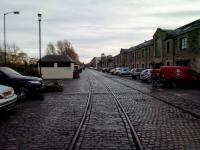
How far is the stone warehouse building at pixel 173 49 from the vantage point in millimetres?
35625

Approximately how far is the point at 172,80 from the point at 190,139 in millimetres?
19344

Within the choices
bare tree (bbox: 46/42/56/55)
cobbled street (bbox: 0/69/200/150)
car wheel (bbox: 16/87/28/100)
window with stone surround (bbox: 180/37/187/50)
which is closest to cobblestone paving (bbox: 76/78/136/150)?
cobbled street (bbox: 0/69/200/150)

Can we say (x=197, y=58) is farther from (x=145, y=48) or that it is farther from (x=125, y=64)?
(x=125, y=64)

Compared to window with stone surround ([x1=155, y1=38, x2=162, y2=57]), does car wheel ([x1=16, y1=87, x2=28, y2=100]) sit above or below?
below

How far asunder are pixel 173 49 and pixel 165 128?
34970 millimetres

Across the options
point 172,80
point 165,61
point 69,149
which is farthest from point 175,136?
point 165,61

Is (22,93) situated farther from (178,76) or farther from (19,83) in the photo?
(178,76)

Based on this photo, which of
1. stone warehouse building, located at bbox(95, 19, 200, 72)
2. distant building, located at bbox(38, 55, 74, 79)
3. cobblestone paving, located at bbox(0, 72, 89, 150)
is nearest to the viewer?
cobblestone paving, located at bbox(0, 72, 89, 150)

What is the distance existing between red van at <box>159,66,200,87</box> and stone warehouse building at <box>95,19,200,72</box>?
8.64 metres

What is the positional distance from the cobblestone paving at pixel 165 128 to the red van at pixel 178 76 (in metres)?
13.9

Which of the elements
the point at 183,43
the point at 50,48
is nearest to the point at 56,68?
the point at 183,43

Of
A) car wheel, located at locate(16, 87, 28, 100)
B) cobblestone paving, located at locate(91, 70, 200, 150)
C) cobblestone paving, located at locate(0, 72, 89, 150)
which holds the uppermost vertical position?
car wheel, located at locate(16, 87, 28, 100)

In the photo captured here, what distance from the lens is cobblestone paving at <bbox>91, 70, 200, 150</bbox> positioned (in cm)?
692

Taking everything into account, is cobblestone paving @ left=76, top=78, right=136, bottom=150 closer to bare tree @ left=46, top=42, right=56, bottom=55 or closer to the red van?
the red van
